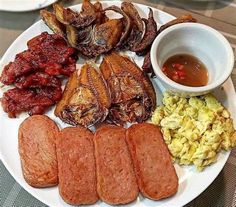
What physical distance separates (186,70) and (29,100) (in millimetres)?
497

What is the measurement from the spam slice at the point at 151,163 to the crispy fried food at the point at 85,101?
0.37 ft

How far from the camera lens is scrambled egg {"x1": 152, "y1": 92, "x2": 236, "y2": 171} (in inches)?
49.9

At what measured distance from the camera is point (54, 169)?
1264 millimetres

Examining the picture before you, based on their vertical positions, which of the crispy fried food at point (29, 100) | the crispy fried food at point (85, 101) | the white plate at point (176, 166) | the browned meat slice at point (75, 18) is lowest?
the white plate at point (176, 166)

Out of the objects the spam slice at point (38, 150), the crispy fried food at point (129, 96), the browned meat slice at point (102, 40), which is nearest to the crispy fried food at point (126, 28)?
the browned meat slice at point (102, 40)

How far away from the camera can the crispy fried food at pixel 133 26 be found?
1.47 m

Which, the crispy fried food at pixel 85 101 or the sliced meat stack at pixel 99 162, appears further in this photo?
the crispy fried food at pixel 85 101

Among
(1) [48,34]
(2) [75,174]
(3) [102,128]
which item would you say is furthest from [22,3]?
(2) [75,174]

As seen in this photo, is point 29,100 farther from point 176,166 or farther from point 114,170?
point 176,166

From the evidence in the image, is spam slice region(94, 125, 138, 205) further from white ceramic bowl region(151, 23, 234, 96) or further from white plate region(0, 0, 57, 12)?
white plate region(0, 0, 57, 12)

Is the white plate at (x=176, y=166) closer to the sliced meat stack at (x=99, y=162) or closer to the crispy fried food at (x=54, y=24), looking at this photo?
the sliced meat stack at (x=99, y=162)

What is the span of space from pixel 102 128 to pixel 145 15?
0.45m

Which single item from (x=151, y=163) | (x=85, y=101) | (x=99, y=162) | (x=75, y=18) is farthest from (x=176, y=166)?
(x=75, y=18)

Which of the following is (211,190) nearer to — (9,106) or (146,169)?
(146,169)
